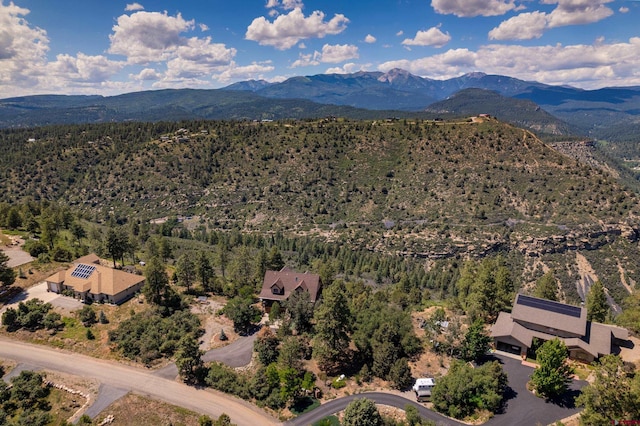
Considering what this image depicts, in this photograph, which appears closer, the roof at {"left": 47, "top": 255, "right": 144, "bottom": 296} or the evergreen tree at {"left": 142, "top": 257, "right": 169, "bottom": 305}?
the evergreen tree at {"left": 142, "top": 257, "right": 169, "bottom": 305}

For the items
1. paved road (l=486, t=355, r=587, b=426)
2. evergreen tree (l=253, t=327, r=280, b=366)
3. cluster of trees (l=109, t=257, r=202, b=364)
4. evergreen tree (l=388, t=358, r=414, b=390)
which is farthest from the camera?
cluster of trees (l=109, t=257, r=202, b=364)

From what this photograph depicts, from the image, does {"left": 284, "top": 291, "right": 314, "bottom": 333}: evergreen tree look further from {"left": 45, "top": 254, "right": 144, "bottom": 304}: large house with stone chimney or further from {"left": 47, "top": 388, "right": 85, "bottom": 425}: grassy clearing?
{"left": 45, "top": 254, "right": 144, "bottom": 304}: large house with stone chimney

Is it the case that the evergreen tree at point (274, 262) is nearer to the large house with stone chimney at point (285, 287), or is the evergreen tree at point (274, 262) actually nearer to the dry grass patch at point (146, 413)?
the large house with stone chimney at point (285, 287)

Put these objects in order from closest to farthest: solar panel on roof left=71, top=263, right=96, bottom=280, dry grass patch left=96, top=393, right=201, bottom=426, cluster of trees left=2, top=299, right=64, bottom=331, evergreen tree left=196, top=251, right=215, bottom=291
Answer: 1. dry grass patch left=96, top=393, right=201, bottom=426
2. cluster of trees left=2, top=299, right=64, bottom=331
3. solar panel on roof left=71, top=263, right=96, bottom=280
4. evergreen tree left=196, top=251, right=215, bottom=291

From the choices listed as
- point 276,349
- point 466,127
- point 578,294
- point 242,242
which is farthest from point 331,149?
point 276,349

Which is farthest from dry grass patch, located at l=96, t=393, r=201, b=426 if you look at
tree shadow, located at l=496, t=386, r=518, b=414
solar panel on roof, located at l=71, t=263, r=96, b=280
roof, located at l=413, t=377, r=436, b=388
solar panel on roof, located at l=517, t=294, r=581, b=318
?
solar panel on roof, located at l=517, t=294, r=581, b=318

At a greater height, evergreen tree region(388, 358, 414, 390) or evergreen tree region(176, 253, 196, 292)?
evergreen tree region(176, 253, 196, 292)

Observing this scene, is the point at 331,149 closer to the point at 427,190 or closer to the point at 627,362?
the point at 427,190

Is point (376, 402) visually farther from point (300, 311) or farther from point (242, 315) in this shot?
point (242, 315)
